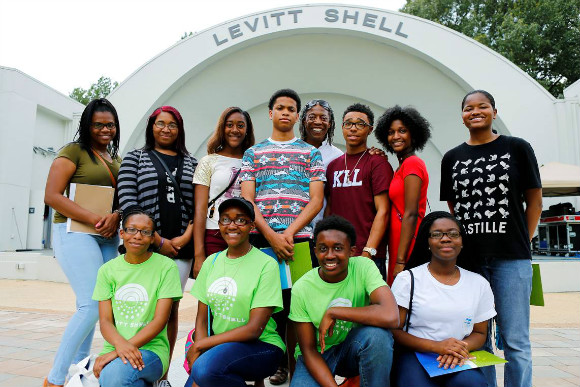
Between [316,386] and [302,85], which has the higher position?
[302,85]

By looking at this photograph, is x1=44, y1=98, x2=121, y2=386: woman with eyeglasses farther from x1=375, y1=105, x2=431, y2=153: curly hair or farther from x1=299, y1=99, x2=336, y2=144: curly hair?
x1=375, y1=105, x2=431, y2=153: curly hair

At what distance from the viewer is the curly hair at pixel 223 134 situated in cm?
313

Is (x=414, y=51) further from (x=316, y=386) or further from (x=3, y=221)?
(x=3, y=221)

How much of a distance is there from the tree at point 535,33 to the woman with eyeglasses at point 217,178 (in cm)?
2226

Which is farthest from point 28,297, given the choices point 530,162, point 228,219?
point 530,162

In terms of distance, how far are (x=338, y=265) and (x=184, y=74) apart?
361 inches

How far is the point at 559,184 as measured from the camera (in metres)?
9.34

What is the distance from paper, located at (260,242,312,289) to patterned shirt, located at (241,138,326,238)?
0.34 ft

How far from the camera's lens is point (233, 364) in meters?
2.24

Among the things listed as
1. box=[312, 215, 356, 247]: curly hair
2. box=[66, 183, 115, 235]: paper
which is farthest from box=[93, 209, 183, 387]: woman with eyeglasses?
box=[312, 215, 356, 247]: curly hair

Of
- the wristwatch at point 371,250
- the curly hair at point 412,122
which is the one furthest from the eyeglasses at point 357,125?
the wristwatch at point 371,250

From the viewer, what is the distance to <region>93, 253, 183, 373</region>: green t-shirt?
247 cm

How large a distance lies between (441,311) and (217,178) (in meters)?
1.68

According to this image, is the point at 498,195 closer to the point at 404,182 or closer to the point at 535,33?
the point at 404,182
